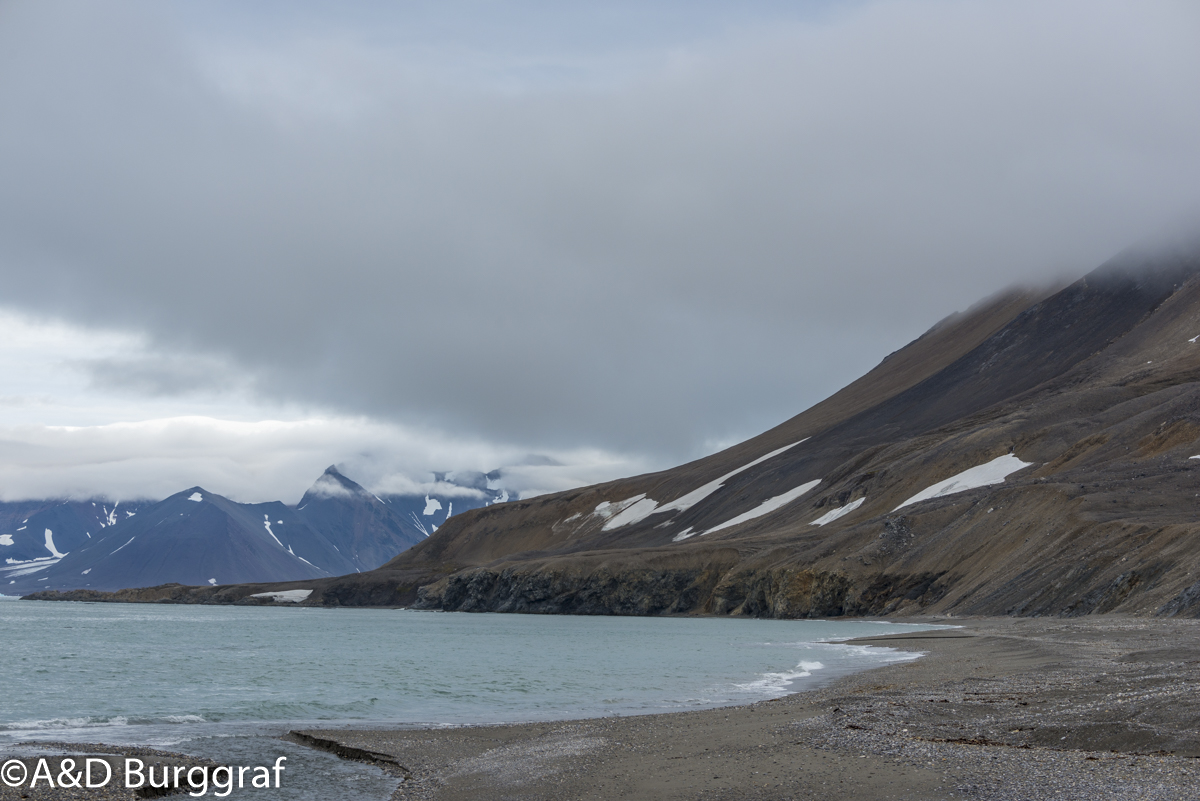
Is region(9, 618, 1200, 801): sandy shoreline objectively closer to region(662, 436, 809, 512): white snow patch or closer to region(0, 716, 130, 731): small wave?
region(0, 716, 130, 731): small wave

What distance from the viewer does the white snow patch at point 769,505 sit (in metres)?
158

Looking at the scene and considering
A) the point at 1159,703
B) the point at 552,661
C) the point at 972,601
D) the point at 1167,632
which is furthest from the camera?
the point at 972,601

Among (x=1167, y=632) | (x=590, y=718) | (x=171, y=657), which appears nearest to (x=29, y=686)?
(x=171, y=657)

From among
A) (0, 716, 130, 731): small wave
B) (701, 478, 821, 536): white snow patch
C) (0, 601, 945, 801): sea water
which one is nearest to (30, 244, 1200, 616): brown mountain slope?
(701, 478, 821, 536): white snow patch

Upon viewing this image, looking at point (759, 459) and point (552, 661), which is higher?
point (759, 459)

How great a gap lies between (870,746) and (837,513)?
11560 centimetres

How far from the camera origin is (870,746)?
1848 centimetres

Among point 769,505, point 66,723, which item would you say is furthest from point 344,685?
point 769,505

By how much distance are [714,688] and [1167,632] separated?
22460 mm

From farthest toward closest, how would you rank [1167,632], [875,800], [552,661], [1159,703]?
[552,661] → [1167,632] → [1159,703] → [875,800]

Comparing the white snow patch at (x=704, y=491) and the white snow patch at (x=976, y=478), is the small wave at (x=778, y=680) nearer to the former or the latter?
the white snow patch at (x=976, y=478)

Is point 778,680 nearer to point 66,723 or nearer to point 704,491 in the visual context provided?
point 66,723

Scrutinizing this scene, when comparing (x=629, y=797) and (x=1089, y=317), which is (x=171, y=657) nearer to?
(x=629, y=797)

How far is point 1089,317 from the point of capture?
194 m
